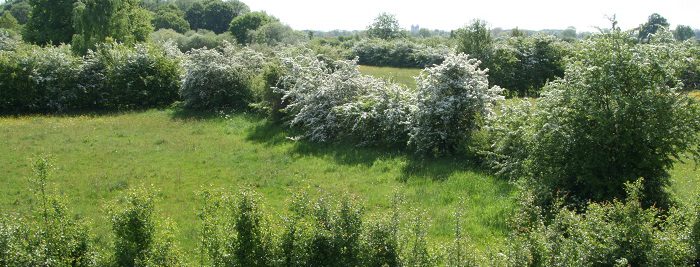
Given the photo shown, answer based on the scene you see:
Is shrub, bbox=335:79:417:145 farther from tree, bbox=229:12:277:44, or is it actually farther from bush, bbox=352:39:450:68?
tree, bbox=229:12:277:44

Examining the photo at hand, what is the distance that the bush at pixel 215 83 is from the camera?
2427 centimetres

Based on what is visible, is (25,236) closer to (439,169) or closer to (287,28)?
(439,169)

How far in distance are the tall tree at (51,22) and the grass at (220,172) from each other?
81.1 feet

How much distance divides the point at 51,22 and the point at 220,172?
120 feet

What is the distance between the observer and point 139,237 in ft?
22.0

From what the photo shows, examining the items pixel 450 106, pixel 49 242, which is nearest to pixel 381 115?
pixel 450 106

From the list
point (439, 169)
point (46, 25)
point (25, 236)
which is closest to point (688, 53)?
point (439, 169)

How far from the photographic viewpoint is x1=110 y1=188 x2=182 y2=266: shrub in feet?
21.6

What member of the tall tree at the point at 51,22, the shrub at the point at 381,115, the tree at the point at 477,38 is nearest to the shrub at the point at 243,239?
the shrub at the point at 381,115

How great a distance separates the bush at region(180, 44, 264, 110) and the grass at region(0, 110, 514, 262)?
3236mm

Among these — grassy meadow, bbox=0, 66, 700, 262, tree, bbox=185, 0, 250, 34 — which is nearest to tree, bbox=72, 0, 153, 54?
grassy meadow, bbox=0, 66, 700, 262

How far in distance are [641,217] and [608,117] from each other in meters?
3.45

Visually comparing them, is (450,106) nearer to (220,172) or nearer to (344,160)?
(344,160)

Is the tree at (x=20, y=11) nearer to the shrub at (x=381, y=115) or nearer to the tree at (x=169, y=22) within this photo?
the tree at (x=169, y=22)
